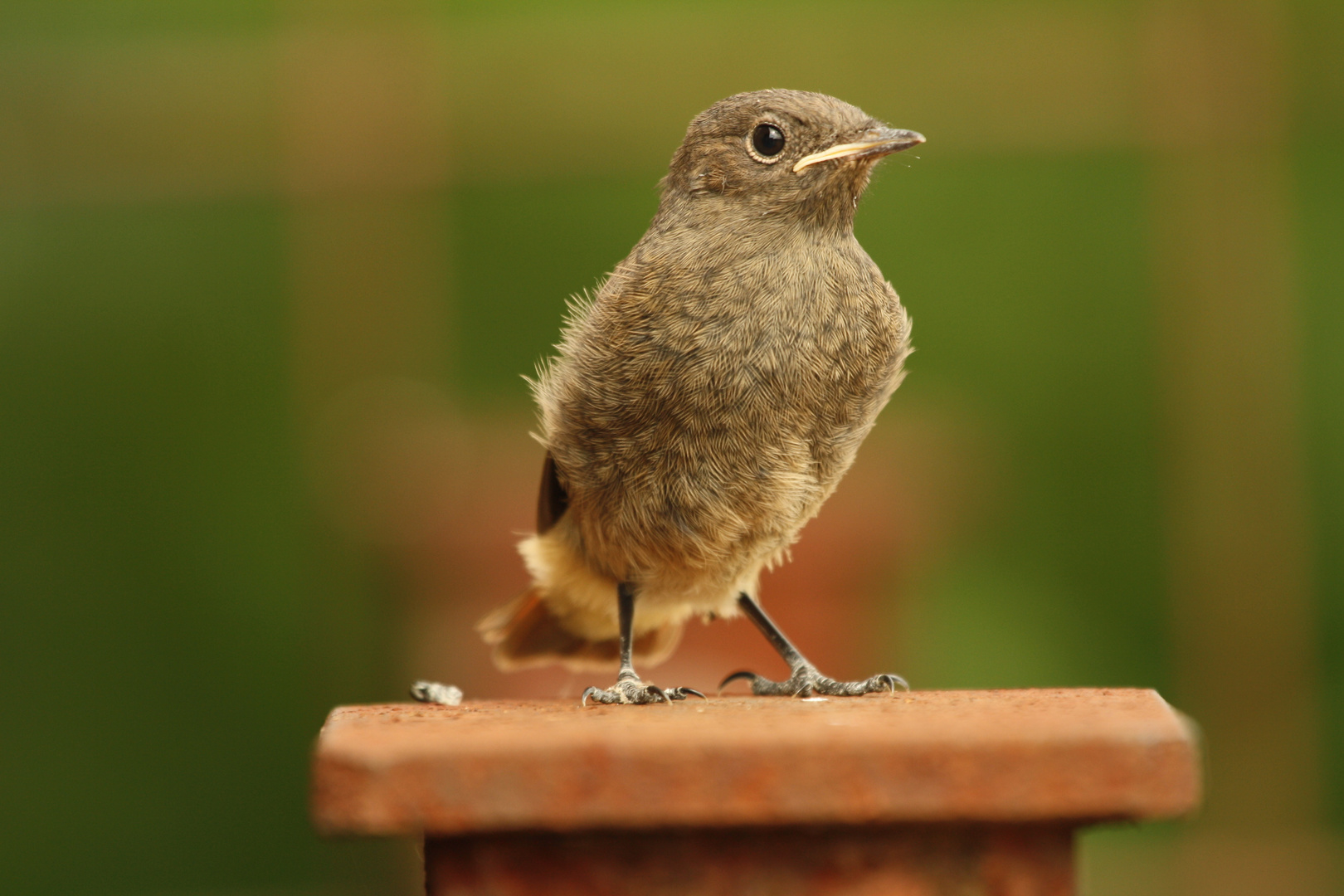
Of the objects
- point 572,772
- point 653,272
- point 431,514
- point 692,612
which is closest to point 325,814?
point 572,772

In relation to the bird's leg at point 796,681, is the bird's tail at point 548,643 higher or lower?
lower

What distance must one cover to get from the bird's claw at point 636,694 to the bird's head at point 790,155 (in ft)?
3.50

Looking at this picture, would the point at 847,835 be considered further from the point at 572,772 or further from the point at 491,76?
the point at 491,76

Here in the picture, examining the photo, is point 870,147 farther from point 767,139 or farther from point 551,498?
point 551,498

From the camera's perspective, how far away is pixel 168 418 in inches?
239

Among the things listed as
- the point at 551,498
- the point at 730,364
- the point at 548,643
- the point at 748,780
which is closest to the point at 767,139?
the point at 730,364

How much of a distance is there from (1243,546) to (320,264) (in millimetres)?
3822

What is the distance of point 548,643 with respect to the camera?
3949 millimetres

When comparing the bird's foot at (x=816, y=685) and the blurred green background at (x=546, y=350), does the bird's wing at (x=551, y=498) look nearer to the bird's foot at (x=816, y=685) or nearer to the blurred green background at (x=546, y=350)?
the bird's foot at (x=816, y=685)

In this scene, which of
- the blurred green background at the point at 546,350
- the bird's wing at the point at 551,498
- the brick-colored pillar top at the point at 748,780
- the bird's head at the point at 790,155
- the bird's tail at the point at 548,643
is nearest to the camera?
the brick-colored pillar top at the point at 748,780

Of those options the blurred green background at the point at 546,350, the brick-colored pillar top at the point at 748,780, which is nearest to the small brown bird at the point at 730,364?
the brick-colored pillar top at the point at 748,780

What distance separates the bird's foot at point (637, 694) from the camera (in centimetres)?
309

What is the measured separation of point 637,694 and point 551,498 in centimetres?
70

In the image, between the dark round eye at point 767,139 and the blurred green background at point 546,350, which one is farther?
the blurred green background at point 546,350
